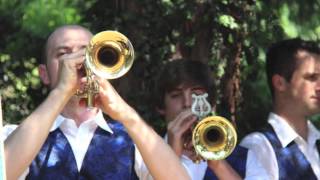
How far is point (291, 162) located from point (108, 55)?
44.7 inches

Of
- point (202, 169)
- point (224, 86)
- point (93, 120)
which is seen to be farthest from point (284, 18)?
point (93, 120)

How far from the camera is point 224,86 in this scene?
5.69 m

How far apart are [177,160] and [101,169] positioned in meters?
0.36

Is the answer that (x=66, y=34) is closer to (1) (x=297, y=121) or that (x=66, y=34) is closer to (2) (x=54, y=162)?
(2) (x=54, y=162)

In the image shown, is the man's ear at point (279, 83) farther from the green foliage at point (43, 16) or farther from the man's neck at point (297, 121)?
the green foliage at point (43, 16)

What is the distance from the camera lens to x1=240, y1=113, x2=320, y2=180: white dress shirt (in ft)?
13.6

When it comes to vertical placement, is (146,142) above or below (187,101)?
above

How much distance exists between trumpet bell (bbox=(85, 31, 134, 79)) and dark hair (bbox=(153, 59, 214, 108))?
69cm

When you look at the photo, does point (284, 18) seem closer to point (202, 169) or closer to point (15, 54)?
point (202, 169)

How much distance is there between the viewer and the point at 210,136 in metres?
3.89

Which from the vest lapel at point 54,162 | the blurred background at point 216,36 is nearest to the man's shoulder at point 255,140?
the vest lapel at point 54,162

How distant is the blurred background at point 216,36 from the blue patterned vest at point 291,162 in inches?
45.5

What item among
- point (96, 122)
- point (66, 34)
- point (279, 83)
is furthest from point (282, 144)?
point (66, 34)

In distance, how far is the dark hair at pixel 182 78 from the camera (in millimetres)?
4270
